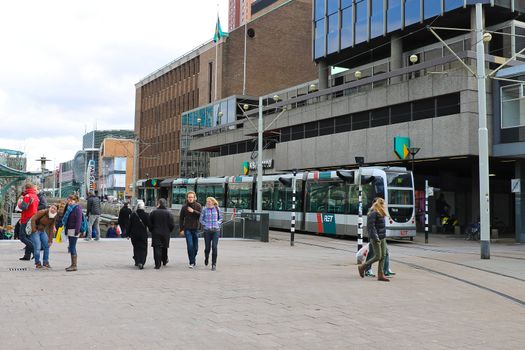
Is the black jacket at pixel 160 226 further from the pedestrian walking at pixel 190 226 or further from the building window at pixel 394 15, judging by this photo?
the building window at pixel 394 15

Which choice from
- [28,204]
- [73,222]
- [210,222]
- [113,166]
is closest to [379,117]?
[210,222]

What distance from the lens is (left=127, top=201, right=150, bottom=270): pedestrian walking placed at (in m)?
12.3

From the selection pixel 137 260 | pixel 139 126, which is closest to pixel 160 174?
pixel 139 126

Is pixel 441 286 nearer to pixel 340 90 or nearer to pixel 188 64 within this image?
pixel 340 90

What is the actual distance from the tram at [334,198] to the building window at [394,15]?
12.6 meters

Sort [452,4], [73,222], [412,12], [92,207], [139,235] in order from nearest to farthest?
1. [73,222]
2. [139,235]
3. [92,207]
4. [452,4]
5. [412,12]

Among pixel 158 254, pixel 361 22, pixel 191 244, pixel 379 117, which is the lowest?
pixel 158 254

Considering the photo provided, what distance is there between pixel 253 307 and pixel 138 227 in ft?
17.3

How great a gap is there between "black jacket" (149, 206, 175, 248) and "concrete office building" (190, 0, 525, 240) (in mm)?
15317

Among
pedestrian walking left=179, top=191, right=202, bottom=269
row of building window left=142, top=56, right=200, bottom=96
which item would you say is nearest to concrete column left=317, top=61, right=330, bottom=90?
pedestrian walking left=179, top=191, right=202, bottom=269

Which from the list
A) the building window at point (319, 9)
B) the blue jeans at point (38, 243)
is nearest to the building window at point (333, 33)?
the building window at point (319, 9)

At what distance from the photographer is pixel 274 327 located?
21.9 ft

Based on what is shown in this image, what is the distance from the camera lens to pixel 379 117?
113 feet

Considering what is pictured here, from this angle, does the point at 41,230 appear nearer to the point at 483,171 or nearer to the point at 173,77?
the point at 483,171
